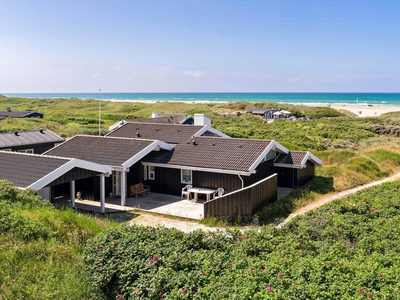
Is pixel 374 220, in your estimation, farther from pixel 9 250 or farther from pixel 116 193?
pixel 116 193

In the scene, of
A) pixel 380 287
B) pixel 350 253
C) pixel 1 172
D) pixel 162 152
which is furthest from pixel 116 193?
pixel 380 287

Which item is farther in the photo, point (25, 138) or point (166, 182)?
point (25, 138)

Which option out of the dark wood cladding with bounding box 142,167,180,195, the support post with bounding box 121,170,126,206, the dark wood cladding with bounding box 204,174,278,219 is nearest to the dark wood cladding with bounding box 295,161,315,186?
the dark wood cladding with bounding box 204,174,278,219

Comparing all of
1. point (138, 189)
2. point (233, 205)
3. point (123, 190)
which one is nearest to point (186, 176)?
point (138, 189)

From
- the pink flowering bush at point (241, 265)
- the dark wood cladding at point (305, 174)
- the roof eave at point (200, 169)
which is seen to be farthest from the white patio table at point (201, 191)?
the pink flowering bush at point (241, 265)

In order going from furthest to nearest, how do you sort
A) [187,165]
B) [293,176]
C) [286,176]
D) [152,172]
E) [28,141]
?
[28,141] → [286,176] → [293,176] → [152,172] → [187,165]

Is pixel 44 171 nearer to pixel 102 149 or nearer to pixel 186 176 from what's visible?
pixel 102 149
